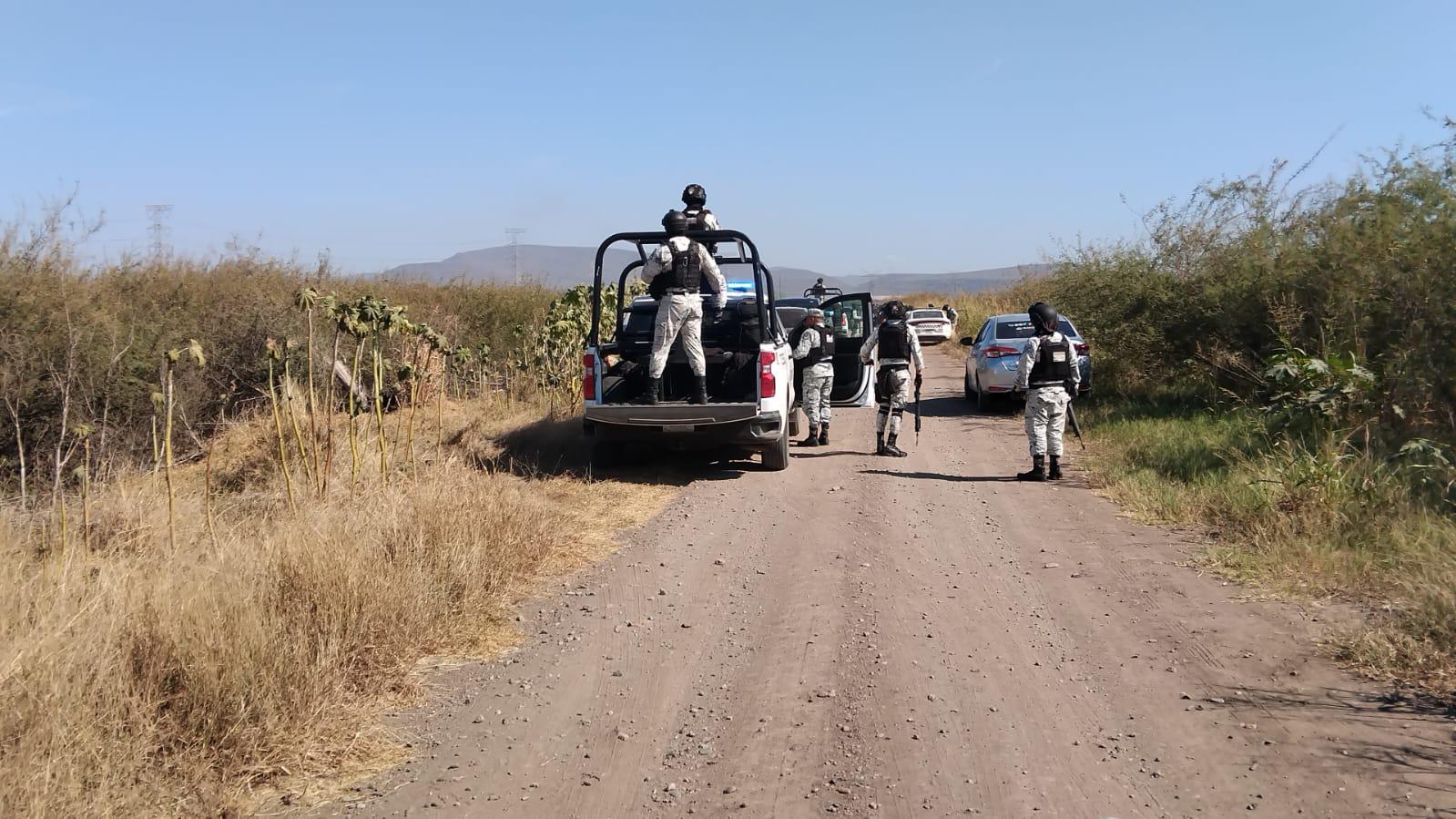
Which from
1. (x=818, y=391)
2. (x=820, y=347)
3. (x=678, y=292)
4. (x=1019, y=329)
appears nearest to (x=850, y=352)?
(x=818, y=391)

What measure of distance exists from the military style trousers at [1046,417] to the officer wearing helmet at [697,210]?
3595 mm

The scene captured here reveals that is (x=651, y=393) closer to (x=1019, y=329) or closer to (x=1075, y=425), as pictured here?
(x=1075, y=425)

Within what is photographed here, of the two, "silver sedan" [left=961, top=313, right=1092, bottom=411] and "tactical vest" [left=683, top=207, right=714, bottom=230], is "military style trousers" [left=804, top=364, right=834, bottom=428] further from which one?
"silver sedan" [left=961, top=313, right=1092, bottom=411]

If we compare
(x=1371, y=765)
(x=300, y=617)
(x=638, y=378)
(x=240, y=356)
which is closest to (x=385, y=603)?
(x=300, y=617)

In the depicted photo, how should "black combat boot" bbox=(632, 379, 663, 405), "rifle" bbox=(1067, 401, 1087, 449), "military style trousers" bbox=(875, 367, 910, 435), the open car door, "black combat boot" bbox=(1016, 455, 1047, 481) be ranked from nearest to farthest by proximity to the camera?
1. "black combat boot" bbox=(632, 379, 663, 405)
2. "black combat boot" bbox=(1016, 455, 1047, 481)
3. "rifle" bbox=(1067, 401, 1087, 449)
4. "military style trousers" bbox=(875, 367, 910, 435)
5. the open car door

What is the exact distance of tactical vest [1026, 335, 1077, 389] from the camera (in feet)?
36.7

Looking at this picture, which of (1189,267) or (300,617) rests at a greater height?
(1189,267)

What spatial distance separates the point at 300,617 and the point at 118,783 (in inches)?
53.7

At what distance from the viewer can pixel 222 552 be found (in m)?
5.82

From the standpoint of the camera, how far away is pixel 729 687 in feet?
17.6

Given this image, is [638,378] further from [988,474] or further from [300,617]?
[300,617]

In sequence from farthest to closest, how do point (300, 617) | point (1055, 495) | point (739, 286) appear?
point (739, 286), point (1055, 495), point (300, 617)

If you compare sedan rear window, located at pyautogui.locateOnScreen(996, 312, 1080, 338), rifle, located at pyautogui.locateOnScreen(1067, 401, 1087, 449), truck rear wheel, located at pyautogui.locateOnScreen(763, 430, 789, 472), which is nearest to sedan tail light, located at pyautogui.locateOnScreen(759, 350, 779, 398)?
truck rear wheel, located at pyautogui.locateOnScreen(763, 430, 789, 472)

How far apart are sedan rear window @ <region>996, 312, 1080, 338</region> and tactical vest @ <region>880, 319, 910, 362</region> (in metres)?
5.33
